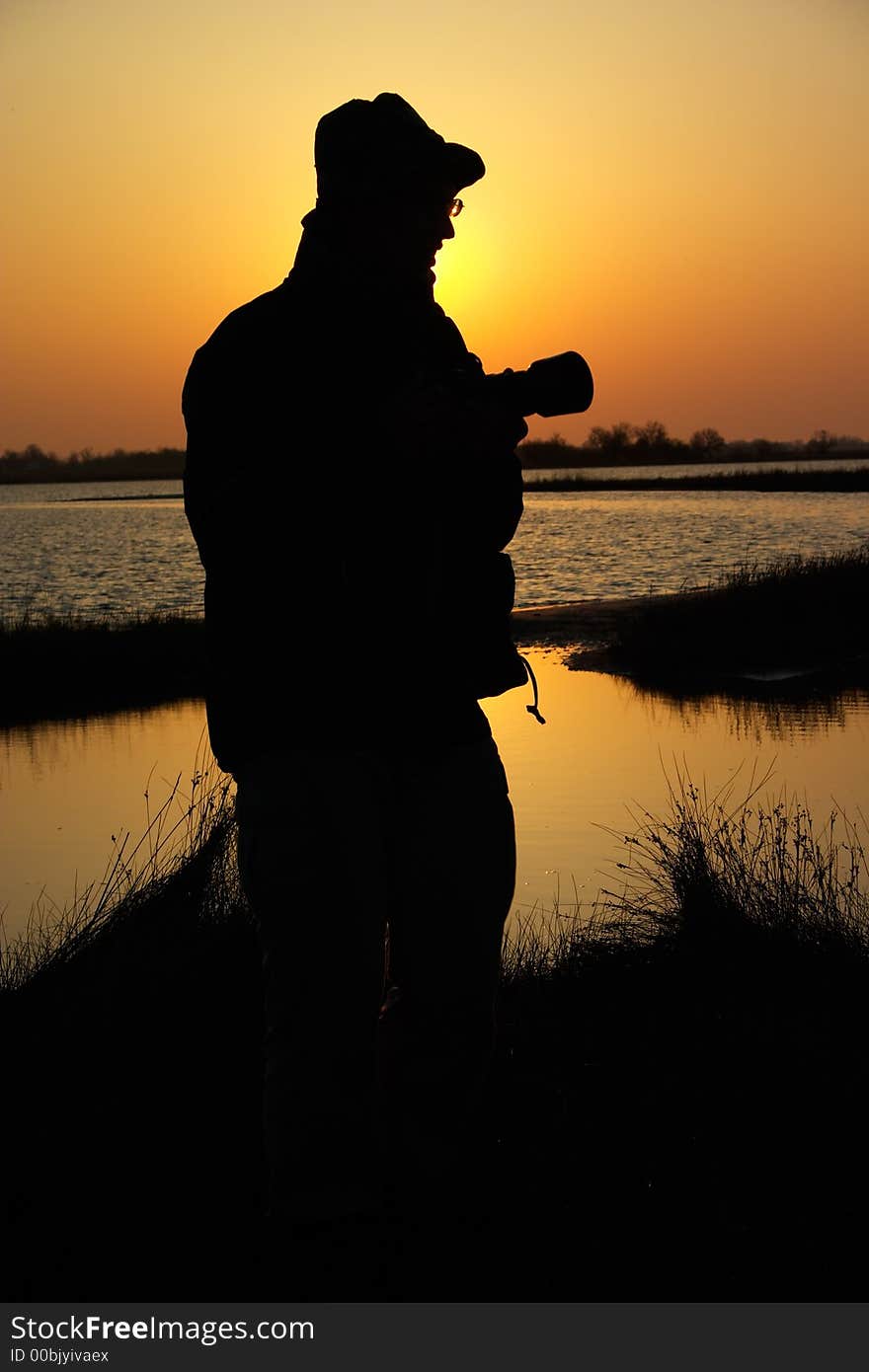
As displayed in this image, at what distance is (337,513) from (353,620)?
185mm

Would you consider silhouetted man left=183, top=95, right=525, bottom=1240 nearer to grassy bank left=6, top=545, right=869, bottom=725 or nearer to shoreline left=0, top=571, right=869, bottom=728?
shoreline left=0, top=571, right=869, bottom=728

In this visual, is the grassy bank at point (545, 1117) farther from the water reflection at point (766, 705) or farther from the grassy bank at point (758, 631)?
the grassy bank at point (758, 631)

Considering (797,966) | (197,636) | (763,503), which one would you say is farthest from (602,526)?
(797,966)

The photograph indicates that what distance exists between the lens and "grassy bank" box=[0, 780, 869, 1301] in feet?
9.12

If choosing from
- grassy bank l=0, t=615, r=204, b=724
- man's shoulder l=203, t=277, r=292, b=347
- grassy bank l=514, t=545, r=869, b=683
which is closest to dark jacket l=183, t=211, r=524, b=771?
man's shoulder l=203, t=277, r=292, b=347

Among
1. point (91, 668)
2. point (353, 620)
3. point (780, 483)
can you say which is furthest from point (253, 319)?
point (780, 483)

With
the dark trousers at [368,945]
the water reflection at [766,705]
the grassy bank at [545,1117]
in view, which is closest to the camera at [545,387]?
the dark trousers at [368,945]

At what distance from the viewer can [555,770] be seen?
9.80m

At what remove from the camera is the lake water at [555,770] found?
7312mm

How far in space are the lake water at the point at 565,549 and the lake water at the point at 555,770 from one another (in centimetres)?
523

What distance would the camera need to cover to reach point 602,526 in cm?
5772

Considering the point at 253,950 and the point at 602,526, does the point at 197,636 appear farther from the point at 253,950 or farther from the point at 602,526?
the point at 602,526

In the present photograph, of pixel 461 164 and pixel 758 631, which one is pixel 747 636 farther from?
pixel 461 164

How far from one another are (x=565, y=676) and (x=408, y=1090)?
12.7 m
